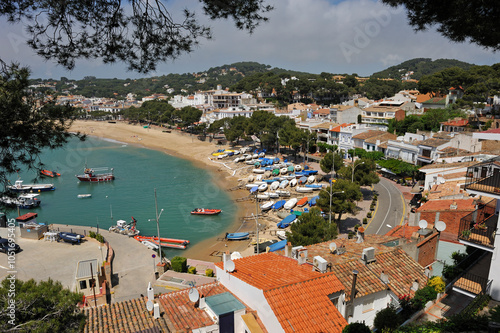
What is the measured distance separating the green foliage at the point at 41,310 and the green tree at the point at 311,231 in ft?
45.6

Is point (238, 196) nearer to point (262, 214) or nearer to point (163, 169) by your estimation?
point (262, 214)

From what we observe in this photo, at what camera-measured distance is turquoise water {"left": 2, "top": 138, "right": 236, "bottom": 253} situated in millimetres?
32094

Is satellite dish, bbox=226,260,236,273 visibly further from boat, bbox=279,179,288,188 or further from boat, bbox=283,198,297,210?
boat, bbox=279,179,288,188

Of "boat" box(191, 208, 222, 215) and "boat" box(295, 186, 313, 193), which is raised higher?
"boat" box(295, 186, 313, 193)

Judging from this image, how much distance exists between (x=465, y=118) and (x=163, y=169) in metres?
48.5

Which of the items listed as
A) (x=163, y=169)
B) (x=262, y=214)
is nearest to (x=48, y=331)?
(x=262, y=214)

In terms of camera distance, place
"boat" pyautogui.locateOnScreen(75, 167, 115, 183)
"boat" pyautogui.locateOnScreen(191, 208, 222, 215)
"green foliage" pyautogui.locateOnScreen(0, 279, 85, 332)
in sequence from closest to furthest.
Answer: "green foliage" pyautogui.locateOnScreen(0, 279, 85, 332), "boat" pyautogui.locateOnScreen(191, 208, 222, 215), "boat" pyautogui.locateOnScreen(75, 167, 115, 183)

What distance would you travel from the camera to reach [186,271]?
803 inches

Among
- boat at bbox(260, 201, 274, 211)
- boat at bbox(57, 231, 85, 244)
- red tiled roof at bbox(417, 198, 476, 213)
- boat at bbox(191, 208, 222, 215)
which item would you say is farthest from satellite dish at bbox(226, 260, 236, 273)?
boat at bbox(191, 208, 222, 215)

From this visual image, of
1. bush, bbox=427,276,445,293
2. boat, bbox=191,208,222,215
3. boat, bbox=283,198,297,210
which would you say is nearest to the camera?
bush, bbox=427,276,445,293

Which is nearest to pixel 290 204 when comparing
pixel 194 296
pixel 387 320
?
pixel 194 296

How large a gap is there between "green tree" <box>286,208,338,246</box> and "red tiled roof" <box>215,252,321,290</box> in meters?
7.22

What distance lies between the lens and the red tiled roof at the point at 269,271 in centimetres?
922

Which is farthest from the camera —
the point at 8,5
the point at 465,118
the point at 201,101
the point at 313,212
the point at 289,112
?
the point at 201,101
